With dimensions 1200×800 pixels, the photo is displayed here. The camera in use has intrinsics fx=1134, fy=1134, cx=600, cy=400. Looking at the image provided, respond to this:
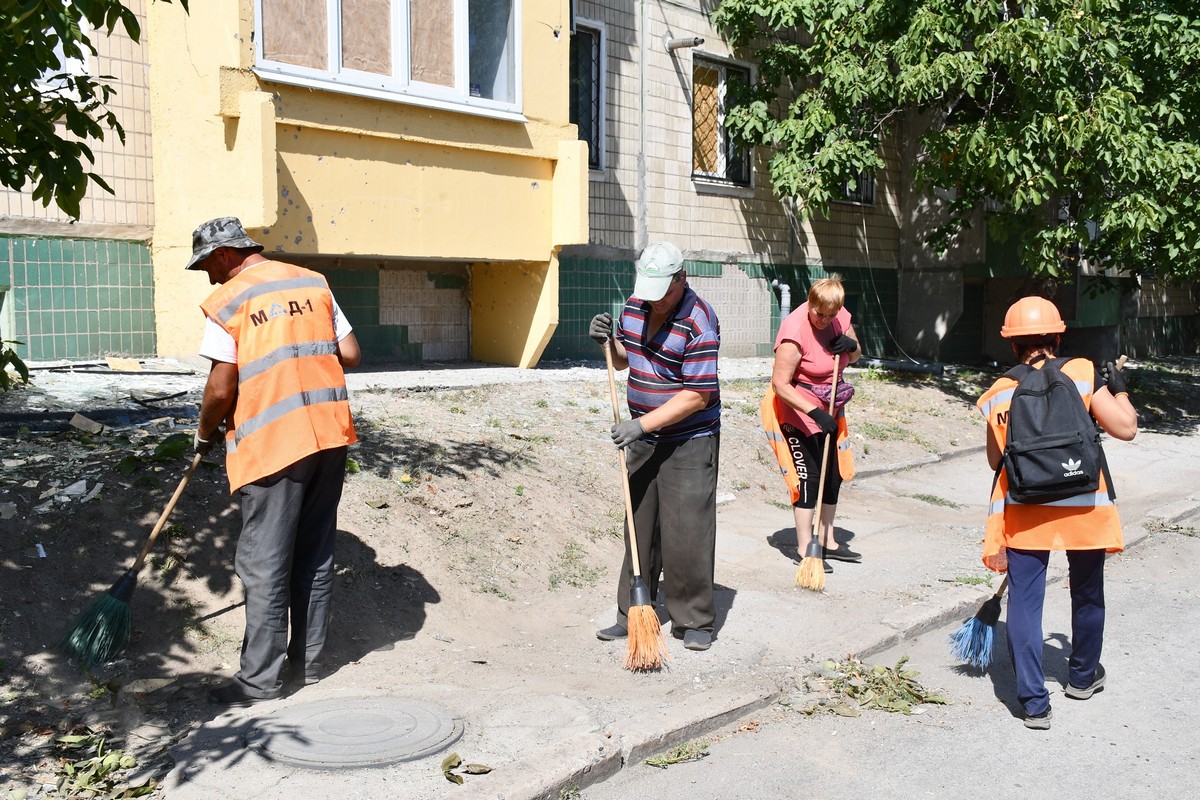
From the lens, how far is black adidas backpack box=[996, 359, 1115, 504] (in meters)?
4.43

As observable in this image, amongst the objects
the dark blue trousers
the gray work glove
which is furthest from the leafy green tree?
the dark blue trousers

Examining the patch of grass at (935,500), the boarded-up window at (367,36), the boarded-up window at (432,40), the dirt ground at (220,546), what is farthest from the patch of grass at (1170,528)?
the boarded-up window at (367,36)

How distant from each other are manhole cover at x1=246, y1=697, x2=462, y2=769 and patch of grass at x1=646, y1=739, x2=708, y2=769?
762 mm

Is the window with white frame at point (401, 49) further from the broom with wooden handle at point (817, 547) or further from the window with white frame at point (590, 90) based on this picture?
the broom with wooden handle at point (817, 547)

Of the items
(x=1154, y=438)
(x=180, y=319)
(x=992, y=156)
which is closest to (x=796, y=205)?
(x=992, y=156)

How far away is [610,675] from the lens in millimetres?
5180

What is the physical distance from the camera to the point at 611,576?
682 cm

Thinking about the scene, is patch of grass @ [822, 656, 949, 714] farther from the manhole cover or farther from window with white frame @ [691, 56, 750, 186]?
→ window with white frame @ [691, 56, 750, 186]

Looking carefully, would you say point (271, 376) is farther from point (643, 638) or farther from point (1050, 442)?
point (1050, 442)

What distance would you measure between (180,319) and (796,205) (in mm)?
9667

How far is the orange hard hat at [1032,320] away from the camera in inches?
182

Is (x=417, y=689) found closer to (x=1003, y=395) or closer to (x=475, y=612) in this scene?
(x=475, y=612)

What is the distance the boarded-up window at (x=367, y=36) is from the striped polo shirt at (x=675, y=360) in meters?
5.65

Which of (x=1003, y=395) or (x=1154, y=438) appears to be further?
(x=1154, y=438)
